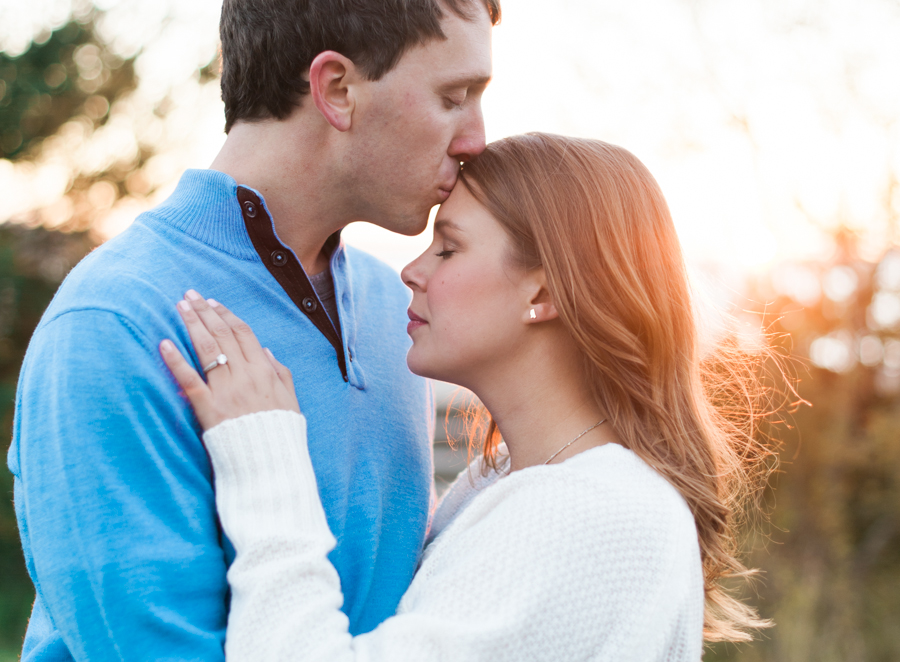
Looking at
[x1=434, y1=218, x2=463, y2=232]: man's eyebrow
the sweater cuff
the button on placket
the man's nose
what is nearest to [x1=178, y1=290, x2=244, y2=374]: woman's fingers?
the sweater cuff

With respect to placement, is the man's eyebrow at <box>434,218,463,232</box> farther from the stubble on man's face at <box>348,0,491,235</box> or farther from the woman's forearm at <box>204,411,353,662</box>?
the woman's forearm at <box>204,411,353,662</box>

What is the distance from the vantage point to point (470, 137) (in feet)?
5.70

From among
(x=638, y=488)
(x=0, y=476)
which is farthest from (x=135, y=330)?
(x=0, y=476)

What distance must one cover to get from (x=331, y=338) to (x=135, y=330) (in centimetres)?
48

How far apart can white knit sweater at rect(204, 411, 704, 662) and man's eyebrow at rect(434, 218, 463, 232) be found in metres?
0.65

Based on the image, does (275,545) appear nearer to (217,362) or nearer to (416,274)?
(217,362)

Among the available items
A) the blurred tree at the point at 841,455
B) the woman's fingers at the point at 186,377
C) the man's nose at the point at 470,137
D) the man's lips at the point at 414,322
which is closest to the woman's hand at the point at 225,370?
the woman's fingers at the point at 186,377

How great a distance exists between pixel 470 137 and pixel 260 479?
1012 mm

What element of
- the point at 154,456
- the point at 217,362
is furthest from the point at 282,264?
the point at 154,456

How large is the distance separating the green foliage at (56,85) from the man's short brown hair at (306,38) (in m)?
4.50

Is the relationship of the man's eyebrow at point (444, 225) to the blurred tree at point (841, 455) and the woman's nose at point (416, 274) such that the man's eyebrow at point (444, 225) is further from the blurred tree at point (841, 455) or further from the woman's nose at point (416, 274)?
the blurred tree at point (841, 455)

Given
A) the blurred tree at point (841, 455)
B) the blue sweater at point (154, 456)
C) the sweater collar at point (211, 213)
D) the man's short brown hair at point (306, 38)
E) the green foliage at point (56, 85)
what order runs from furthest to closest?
the green foliage at point (56, 85)
the blurred tree at point (841, 455)
the man's short brown hair at point (306, 38)
the sweater collar at point (211, 213)
the blue sweater at point (154, 456)

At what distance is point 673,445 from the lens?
1.59 m

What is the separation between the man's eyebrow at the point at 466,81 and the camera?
63.6 inches
